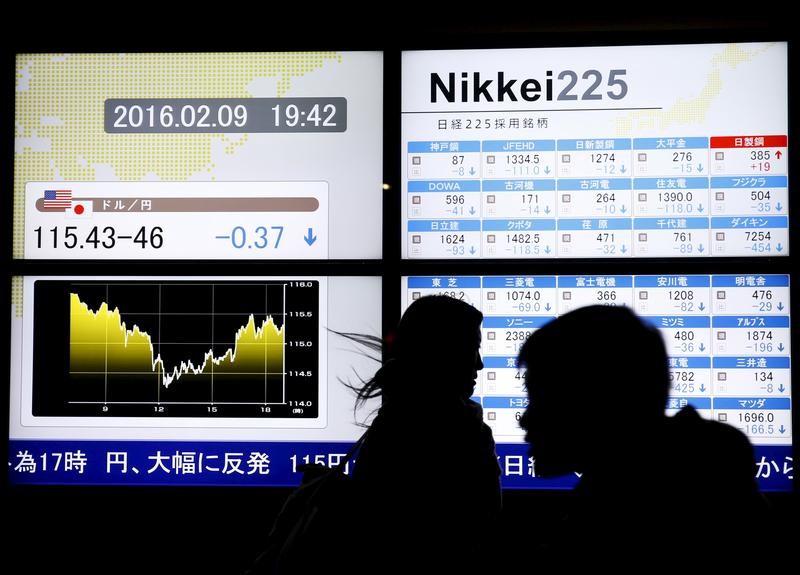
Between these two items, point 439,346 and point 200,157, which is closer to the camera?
point 439,346

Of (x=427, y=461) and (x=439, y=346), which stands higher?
(x=439, y=346)

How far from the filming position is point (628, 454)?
53.9 inches

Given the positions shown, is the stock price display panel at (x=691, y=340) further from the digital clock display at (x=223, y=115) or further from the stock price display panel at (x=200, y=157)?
the digital clock display at (x=223, y=115)

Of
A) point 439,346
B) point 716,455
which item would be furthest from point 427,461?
point 716,455

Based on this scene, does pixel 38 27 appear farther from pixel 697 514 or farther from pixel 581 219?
pixel 697 514

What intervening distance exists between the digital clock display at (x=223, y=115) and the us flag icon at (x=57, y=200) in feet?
1.23

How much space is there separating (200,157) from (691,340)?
249cm

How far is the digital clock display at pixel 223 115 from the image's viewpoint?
3545mm

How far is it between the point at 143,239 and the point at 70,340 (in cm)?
60

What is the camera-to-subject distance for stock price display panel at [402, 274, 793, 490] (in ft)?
11.1

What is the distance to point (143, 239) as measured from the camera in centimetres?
355

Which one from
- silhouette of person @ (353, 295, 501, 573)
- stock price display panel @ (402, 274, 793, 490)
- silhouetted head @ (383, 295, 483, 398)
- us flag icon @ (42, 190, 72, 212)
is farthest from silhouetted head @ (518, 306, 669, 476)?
us flag icon @ (42, 190, 72, 212)

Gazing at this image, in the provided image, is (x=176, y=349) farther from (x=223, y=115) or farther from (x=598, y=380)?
(x=598, y=380)

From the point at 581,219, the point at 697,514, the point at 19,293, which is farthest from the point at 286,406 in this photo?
the point at 697,514
